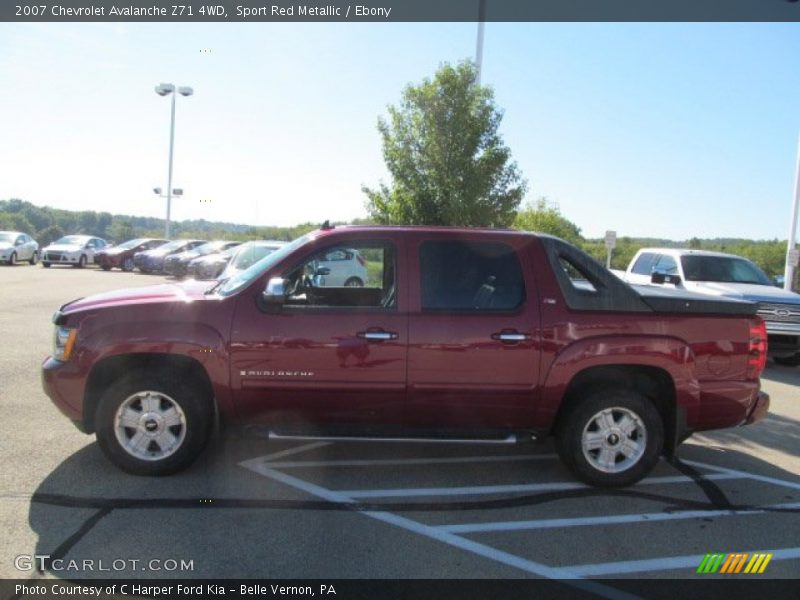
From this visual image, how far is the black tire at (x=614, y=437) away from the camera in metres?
4.59

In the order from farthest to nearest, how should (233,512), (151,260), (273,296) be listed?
(151,260), (273,296), (233,512)

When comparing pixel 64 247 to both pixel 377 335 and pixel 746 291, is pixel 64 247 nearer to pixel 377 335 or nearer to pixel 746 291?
pixel 746 291

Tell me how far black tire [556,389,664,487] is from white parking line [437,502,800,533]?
40 centimetres

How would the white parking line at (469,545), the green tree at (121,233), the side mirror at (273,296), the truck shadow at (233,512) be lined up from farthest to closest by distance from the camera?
1. the green tree at (121,233)
2. the side mirror at (273,296)
3. the truck shadow at (233,512)
4. the white parking line at (469,545)

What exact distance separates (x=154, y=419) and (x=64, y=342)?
879mm

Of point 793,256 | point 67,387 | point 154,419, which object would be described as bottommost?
point 154,419

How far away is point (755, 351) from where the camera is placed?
187 inches

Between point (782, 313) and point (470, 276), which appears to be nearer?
point (470, 276)

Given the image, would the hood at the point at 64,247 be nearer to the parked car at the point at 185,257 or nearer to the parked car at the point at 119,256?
the parked car at the point at 119,256

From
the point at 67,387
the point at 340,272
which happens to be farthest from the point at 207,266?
the point at 67,387

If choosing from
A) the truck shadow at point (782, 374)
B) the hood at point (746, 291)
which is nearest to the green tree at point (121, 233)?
the hood at point (746, 291)

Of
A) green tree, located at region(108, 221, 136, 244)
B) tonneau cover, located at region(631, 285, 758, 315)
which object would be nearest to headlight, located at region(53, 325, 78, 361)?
tonneau cover, located at region(631, 285, 758, 315)

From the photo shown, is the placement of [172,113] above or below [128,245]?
above

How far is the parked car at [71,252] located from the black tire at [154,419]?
26.9 meters
